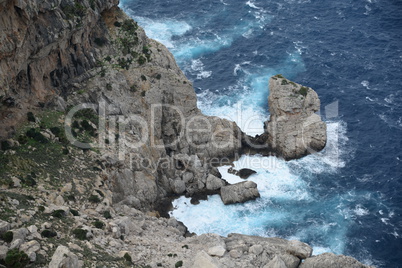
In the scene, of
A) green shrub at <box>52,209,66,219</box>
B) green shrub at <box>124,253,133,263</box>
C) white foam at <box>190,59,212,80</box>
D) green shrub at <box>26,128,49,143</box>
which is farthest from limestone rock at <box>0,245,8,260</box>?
white foam at <box>190,59,212,80</box>

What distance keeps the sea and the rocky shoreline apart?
18.2 feet

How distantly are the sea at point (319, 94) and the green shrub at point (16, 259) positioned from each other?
4577 cm

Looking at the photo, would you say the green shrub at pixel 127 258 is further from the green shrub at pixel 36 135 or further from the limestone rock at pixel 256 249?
the green shrub at pixel 36 135

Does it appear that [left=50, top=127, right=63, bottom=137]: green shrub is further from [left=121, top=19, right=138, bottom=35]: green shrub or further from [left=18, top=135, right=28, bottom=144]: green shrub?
[left=121, top=19, right=138, bottom=35]: green shrub

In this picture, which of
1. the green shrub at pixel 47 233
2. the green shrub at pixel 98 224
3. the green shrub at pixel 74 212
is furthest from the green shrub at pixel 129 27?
the green shrub at pixel 47 233

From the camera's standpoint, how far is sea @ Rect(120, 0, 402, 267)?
92.9 metres

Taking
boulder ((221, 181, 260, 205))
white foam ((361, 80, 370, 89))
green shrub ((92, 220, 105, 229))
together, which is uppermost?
green shrub ((92, 220, 105, 229))

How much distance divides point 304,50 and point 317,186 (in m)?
51.0

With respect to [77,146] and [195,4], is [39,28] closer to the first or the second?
[77,146]

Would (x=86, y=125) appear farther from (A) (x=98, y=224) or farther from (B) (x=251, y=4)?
(B) (x=251, y=4)

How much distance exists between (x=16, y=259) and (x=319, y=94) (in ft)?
304

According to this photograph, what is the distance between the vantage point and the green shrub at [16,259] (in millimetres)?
47625

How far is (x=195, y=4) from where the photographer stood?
158500 mm

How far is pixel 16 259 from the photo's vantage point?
47.9 meters
